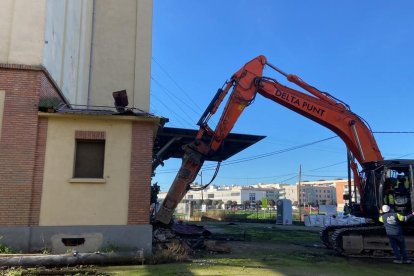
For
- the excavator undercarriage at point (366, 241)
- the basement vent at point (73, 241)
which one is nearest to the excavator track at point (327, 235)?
the excavator undercarriage at point (366, 241)

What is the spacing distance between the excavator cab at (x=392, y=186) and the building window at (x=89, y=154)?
8.99 meters

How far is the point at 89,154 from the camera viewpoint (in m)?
14.7

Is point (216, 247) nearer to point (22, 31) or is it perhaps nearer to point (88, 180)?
point (88, 180)

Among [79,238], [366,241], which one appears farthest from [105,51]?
[366,241]

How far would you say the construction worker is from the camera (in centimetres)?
1417

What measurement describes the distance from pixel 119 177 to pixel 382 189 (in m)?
8.54

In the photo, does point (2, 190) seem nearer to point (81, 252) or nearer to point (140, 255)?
point (81, 252)

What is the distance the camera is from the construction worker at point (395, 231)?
14172mm

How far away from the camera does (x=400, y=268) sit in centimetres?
1350

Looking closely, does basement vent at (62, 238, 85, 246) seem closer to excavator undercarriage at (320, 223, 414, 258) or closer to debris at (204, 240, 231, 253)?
debris at (204, 240, 231, 253)

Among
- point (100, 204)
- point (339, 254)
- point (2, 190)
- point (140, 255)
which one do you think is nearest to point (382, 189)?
point (339, 254)

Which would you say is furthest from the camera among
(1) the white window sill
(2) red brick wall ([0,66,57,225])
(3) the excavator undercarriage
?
(3) the excavator undercarriage

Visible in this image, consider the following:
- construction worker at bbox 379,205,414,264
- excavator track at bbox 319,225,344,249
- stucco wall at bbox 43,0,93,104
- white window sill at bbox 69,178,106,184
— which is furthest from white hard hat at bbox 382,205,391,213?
stucco wall at bbox 43,0,93,104

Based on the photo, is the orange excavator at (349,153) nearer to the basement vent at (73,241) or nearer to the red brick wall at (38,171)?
the basement vent at (73,241)
